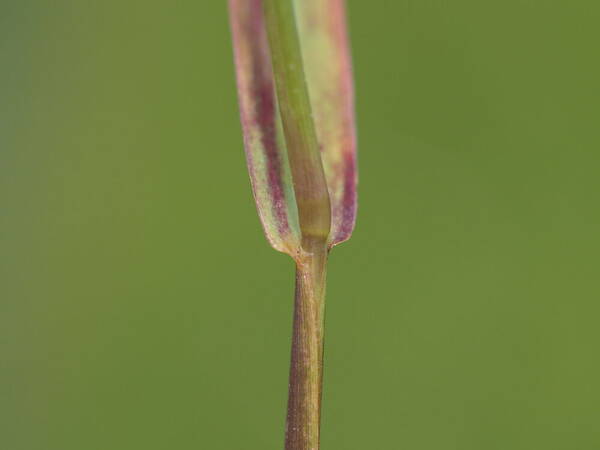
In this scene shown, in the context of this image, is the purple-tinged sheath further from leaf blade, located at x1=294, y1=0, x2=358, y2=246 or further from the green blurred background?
the green blurred background

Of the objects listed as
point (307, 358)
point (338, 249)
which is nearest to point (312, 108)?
point (307, 358)

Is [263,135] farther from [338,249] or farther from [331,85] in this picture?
[338,249]

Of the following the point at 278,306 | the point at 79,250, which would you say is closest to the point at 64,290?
the point at 79,250

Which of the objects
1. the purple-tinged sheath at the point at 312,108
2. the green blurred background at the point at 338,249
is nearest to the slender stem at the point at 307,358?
the purple-tinged sheath at the point at 312,108

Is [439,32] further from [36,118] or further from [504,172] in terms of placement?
[36,118]

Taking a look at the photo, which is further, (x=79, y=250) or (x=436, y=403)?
(x=79, y=250)
